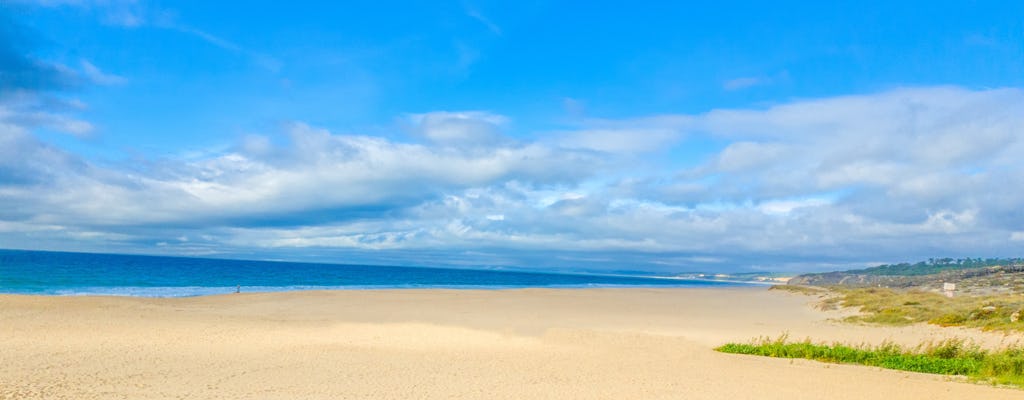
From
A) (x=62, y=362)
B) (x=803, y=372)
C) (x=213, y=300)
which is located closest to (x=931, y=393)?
(x=803, y=372)

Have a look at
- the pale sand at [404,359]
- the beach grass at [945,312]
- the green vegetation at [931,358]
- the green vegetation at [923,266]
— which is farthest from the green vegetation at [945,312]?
the green vegetation at [923,266]

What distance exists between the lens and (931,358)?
618 inches

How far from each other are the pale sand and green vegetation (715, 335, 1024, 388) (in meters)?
0.73

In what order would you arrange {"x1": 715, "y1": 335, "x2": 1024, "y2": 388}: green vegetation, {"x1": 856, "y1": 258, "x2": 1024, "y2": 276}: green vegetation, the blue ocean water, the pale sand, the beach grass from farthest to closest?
{"x1": 856, "y1": 258, "x2": 1024, "y2": 276}: green vegetation, the blue ocean water, the beach grass, {"x1": 715, "y1": 335, "x2": 1024, "y2": 388}: green vegetation, the pale sand

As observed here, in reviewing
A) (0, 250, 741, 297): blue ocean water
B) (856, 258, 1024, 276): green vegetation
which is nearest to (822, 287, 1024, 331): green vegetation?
(0, 250, 741, 297): blue ocean water

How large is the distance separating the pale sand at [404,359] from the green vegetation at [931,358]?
728 millimetres

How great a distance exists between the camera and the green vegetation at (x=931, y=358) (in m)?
13.9

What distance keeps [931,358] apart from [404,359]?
12422 millimetres

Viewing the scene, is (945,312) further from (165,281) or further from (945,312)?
(165,281)

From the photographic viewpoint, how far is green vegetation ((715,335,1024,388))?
13922 mm

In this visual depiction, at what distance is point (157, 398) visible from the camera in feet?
35.3

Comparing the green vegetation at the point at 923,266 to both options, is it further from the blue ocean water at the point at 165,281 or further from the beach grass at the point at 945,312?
the beach grass at the point at 945,312

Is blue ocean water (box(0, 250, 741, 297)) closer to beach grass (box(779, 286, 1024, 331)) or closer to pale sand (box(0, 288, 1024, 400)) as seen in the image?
pale sand (box(0, 288, 1024, 400))

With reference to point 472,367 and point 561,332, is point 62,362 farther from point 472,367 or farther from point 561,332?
point 561,332
